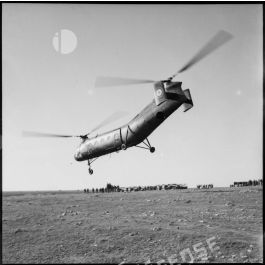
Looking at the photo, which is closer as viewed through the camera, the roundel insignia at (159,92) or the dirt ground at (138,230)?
the roundel insignia at (159,92)

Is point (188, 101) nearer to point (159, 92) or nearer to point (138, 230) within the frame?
point (159, 92)

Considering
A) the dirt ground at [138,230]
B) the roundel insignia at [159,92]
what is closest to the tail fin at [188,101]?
the roundel insignia at [159,92]

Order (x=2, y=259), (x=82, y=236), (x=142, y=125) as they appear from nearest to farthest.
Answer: (x=142, y=125)
(x=2, y=259)
(x=82, y=236)

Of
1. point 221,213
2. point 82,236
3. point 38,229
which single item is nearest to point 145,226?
point 82,236

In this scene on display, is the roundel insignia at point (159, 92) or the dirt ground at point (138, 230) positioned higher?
the roundel insignia at point (159, 92)

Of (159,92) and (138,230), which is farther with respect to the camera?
(138,230)

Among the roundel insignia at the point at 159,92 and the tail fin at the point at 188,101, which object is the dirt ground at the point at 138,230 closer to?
the tail fin at the point at 188,101

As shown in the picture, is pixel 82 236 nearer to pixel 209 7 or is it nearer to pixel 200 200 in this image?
pixel 200 200

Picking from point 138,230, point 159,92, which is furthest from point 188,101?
point 138,230

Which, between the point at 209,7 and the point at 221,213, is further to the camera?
the point at 221,213
